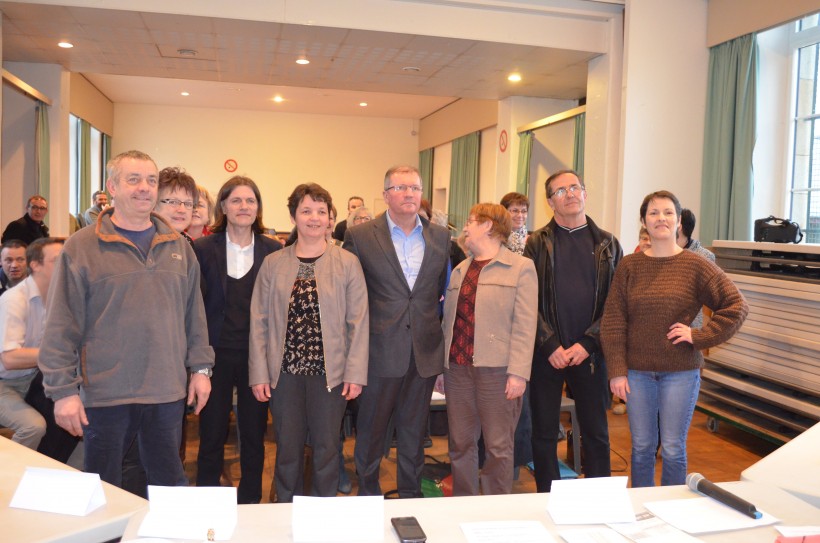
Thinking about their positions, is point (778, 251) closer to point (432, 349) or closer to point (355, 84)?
point (432, 349)

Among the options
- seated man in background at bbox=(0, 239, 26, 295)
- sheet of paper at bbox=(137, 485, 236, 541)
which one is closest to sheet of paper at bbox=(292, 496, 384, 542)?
sheet of paper at bbox=(137, 485, 236, 541)

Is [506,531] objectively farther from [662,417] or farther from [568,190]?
[568,190]

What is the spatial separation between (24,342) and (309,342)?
142 cm

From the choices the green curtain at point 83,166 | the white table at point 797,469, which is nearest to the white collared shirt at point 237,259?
the white table at point 797,469

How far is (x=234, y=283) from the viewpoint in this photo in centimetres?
280

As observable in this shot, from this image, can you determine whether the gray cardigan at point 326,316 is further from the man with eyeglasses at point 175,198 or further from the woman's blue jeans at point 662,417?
the woman's blue jeans at point 662,417

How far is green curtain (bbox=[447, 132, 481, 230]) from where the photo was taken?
10234 millimetres

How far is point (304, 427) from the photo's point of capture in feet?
8.98

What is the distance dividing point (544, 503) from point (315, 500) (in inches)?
21.3

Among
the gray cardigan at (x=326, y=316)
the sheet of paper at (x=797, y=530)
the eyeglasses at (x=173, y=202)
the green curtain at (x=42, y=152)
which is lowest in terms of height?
the sheet of paper at (x=797, y=530)

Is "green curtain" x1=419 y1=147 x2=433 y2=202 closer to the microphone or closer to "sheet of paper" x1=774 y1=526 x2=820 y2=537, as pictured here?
the microphone

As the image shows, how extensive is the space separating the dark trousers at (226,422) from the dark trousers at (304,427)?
0.18m

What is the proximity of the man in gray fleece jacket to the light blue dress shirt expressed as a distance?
93cm

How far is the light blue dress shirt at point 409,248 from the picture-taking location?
288 cm
